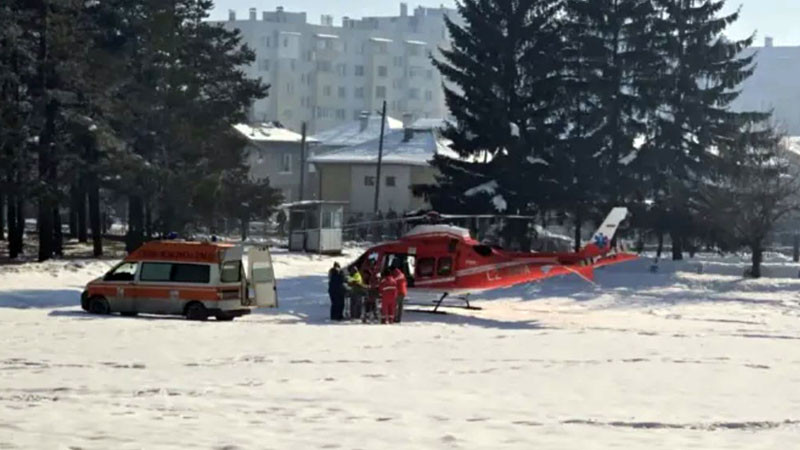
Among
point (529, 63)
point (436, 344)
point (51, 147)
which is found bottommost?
point (436, 344)

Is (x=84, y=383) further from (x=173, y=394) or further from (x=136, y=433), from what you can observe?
(x=136, y=433)

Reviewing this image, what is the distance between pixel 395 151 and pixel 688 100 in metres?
31.6

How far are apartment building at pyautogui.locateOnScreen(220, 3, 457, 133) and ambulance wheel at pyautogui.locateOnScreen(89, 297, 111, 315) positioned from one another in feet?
411

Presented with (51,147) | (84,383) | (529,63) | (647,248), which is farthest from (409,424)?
(647,248)

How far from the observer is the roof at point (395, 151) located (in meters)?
82.1

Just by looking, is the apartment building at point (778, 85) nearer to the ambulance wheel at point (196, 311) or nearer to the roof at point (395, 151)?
the roof at point (395, 151)

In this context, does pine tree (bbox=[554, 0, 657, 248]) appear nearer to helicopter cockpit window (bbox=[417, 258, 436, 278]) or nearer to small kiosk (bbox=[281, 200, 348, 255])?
small kiosk (bbox=[281, 200, 348, 255])

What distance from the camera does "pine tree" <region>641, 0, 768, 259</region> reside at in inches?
2174

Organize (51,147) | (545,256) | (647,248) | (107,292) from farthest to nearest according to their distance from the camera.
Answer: (647,248) < (51,147) < (545,256) < (107,292)

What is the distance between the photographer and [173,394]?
16.2 metres

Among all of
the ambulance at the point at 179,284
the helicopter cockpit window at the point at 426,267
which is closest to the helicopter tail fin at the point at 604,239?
the helicopter cockpit window at the point at 426,267

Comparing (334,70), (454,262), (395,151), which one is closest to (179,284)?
(454,262)

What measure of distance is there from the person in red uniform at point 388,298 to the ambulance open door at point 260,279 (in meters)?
2.71

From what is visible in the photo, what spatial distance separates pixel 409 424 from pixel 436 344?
10025 millimetres
